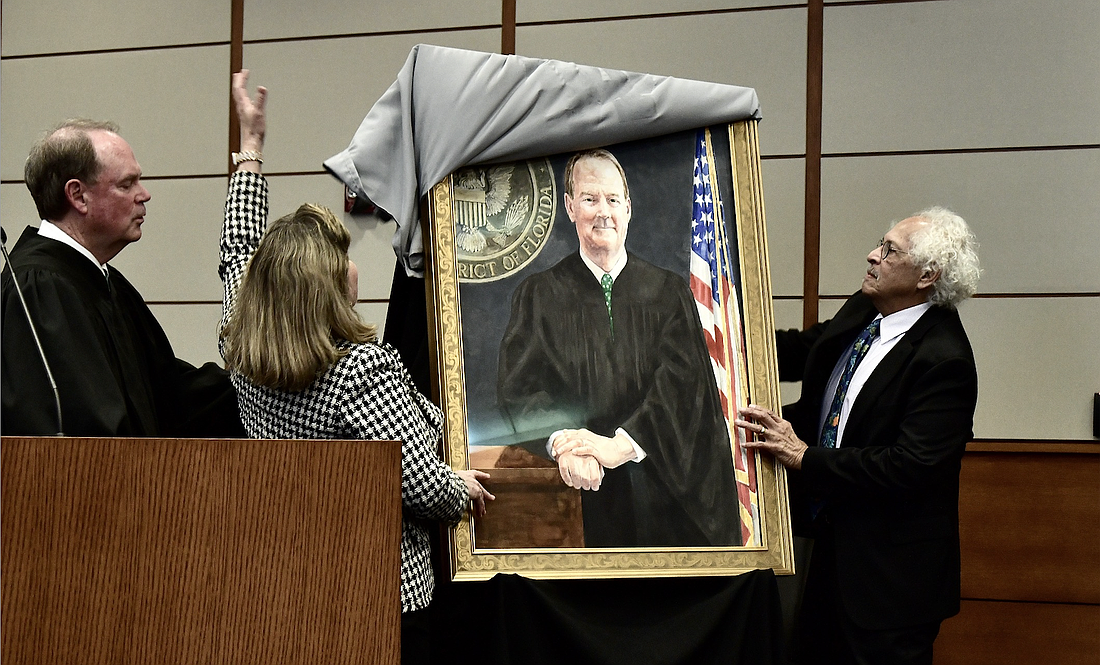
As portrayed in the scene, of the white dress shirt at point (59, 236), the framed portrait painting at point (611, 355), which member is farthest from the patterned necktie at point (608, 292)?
the white dress shirt at point (59, 236)

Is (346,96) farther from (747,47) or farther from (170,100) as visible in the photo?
(747,47)

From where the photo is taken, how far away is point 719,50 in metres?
3.44

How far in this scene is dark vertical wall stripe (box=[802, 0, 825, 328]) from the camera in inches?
130

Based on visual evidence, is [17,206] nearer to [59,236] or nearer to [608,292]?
[59,236]

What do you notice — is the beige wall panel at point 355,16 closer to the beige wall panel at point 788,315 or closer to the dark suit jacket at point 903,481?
the beige wall panel at point 788,315

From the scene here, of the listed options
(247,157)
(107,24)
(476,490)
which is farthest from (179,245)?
(476,490)

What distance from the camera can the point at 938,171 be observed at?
3.26m

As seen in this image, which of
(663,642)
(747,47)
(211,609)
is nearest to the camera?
(211,609)

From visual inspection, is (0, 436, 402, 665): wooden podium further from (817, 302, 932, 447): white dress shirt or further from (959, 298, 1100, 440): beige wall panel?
(959, 298, 1100, 440): beige wall panel

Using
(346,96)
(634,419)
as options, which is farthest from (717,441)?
(346,96)

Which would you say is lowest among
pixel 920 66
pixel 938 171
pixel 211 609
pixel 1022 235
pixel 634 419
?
pixel 211 609

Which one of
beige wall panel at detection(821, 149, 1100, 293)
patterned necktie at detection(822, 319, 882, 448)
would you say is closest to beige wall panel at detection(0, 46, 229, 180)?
beige wall panel at detection(821, 149, 1100, 293)

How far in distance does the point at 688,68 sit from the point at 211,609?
9.19 feet

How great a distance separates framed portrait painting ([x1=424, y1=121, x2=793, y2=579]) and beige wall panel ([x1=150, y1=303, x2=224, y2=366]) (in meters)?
2.11
